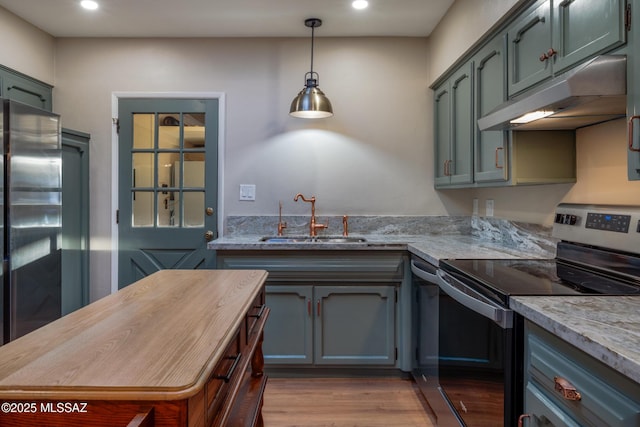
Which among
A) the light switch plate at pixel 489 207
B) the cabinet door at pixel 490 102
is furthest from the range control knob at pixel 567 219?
the light switch plate at pixel 489 207

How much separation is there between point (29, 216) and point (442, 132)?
261 cm

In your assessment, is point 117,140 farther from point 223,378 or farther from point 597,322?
point 597,322

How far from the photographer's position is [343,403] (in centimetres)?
224

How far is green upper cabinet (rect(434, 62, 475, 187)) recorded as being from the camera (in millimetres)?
2391

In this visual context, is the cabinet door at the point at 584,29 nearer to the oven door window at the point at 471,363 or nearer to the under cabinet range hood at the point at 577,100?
the under cabinet range hood at the point at 577,100

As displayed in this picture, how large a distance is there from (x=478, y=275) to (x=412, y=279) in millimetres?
960

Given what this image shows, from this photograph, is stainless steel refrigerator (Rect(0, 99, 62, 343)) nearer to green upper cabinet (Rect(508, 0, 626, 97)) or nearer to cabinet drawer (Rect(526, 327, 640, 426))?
cabinet drawer (Rect(526, 327, 640, 426))

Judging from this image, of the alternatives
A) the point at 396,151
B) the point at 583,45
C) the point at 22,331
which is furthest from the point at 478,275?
the point at 22,331

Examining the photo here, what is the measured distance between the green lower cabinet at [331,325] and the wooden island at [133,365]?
1195 millimetres

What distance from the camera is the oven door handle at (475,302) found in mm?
1188

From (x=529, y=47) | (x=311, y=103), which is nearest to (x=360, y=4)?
(x=311, y=103)

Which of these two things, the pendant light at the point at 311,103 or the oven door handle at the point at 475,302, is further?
the pendant light at the point at 311,103

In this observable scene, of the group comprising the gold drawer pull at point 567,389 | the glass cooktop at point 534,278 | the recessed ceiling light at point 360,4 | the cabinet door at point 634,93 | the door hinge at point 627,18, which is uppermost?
the recessed ceiling light at point 360,4

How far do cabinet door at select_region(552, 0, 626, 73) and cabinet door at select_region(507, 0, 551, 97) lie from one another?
0.07 m
